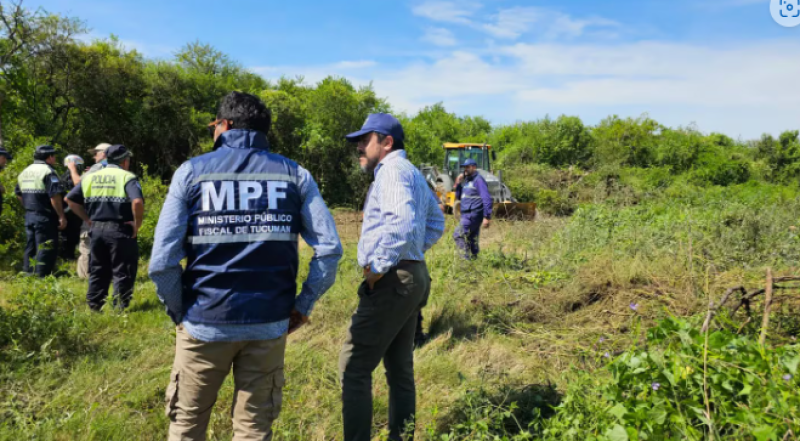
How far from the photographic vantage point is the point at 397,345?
8.77 feet

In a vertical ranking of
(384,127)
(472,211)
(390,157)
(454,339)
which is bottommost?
(454,339)

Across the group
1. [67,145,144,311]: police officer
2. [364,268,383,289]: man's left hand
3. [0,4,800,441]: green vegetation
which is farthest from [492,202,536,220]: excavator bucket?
[364,268,383,289]: man's left hand

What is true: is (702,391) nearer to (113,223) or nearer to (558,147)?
(113,223)

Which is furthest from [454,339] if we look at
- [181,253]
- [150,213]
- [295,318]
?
[150,213]

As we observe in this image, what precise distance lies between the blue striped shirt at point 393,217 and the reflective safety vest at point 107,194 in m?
3.42

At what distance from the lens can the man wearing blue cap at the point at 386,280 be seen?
2365mm

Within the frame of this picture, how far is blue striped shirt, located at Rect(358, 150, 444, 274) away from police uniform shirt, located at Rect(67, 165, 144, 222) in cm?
340

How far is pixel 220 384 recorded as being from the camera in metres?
2.21

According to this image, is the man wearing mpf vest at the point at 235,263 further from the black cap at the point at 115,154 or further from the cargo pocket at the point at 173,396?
the black cap at the point at 115,154

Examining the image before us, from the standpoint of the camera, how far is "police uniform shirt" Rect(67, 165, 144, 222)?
4.79 meters

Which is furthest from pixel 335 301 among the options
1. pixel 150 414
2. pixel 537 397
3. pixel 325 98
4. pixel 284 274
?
pixel 325 98

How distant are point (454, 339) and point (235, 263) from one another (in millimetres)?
2833

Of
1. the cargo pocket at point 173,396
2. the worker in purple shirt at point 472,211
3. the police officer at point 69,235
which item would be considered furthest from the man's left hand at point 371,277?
the police officer at point 69,235

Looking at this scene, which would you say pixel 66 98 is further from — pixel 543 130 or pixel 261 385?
pixel 543 130
